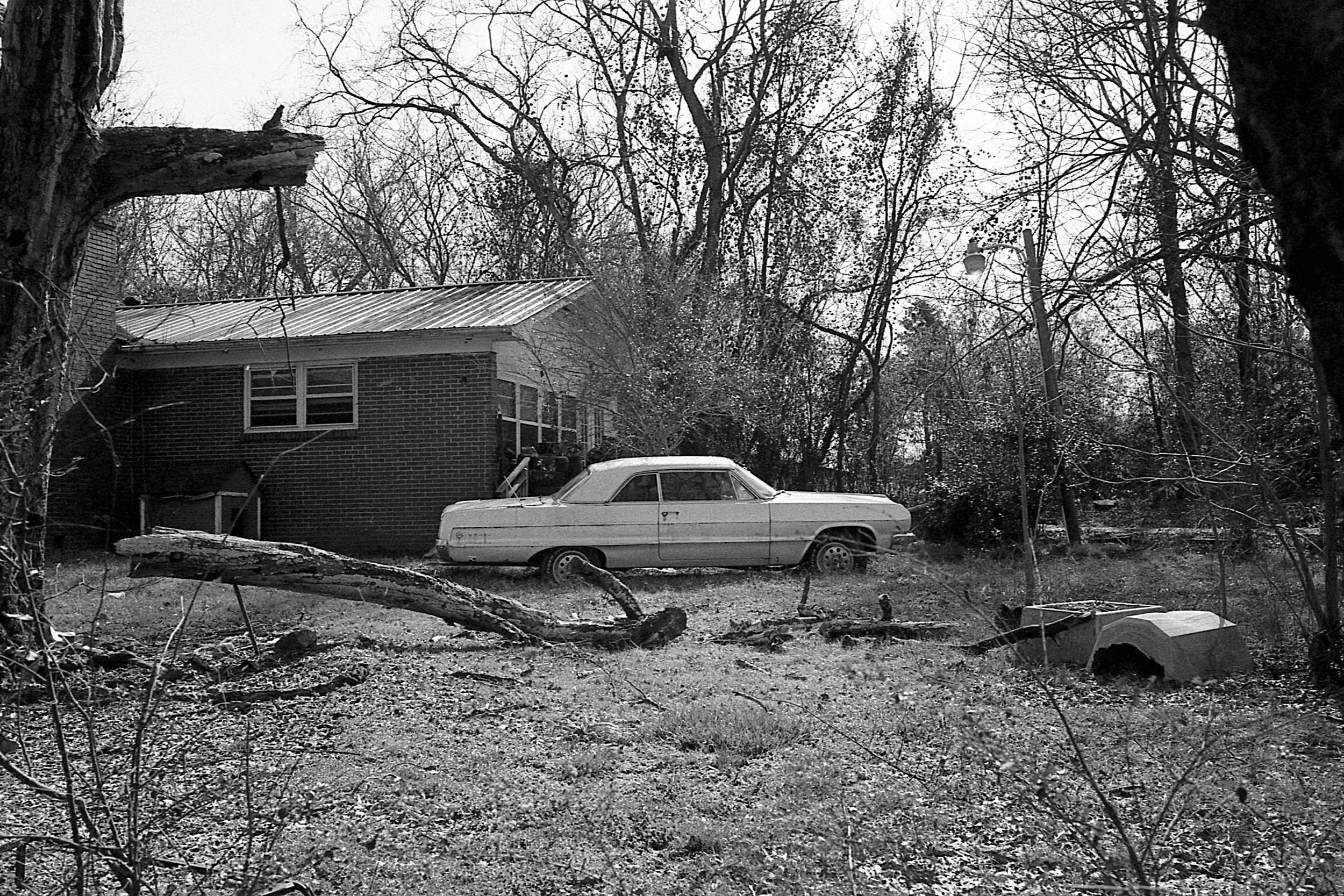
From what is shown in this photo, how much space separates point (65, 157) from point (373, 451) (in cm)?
1200

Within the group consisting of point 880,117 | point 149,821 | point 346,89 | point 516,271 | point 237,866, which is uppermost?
point 346,89

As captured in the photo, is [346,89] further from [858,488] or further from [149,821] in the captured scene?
[149,821]

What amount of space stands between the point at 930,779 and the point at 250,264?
3443cm

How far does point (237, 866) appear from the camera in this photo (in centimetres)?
397

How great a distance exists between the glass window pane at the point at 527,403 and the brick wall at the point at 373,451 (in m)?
1.52

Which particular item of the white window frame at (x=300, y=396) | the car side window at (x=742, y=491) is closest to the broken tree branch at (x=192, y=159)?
the car side window at (x=742, y=491)

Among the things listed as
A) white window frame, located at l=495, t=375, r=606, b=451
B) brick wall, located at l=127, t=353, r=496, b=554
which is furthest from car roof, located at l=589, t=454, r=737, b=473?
white window frame, located at l=495, t=375, r=606, b=451

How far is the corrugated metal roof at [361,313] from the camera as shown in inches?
710

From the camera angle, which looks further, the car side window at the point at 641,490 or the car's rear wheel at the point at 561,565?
the car side window at the point at 641,490

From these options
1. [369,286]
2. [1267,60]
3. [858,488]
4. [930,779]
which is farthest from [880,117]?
[1267,60]

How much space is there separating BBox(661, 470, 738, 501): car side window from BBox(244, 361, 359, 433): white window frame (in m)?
6.63

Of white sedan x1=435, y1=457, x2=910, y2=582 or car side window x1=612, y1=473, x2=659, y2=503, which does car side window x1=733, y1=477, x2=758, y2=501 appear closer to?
white sedan x1=435, y1=457, x2=910, y2=582

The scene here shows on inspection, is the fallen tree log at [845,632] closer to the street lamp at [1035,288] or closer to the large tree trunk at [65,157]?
the street lamp at [1035,288]

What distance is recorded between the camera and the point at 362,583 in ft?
26.4
